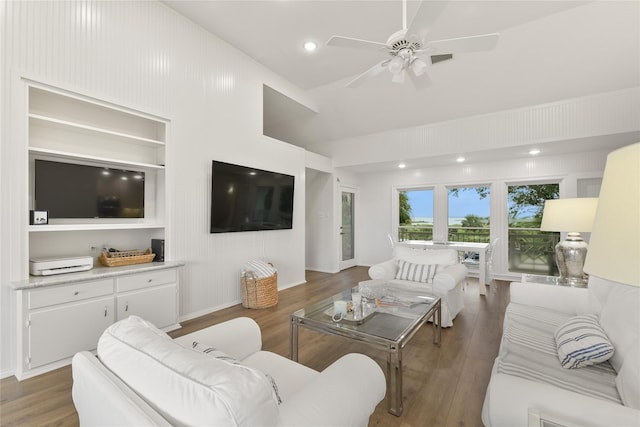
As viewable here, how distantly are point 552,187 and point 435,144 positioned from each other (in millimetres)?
2435

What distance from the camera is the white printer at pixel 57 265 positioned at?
238cm

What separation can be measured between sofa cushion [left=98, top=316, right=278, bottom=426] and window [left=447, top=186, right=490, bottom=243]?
6.23 meters

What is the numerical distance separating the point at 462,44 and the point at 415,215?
492cm

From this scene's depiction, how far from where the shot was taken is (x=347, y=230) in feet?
23.4

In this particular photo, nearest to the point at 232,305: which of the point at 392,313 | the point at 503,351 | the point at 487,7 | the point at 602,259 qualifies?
the point at 392,313

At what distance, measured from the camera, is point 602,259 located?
2.06 ft

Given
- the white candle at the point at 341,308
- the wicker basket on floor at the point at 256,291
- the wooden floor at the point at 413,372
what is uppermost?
the white candle at the point at 341,308

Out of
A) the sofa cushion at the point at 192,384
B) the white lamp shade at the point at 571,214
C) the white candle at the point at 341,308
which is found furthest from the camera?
the white lamp shade at the point at 571,214

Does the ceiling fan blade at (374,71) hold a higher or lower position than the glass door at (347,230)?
higher

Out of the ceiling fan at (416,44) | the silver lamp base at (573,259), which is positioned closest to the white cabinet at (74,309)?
the ceiling fan at (416,44)

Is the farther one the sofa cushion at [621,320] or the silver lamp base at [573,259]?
the silver lamp base at [573,259]

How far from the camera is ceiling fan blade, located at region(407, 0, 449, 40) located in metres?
1.82

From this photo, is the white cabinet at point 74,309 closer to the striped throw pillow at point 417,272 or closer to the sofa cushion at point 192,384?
the sofa cushion at point 192,384

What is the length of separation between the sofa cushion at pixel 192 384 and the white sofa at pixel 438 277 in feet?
8.00
